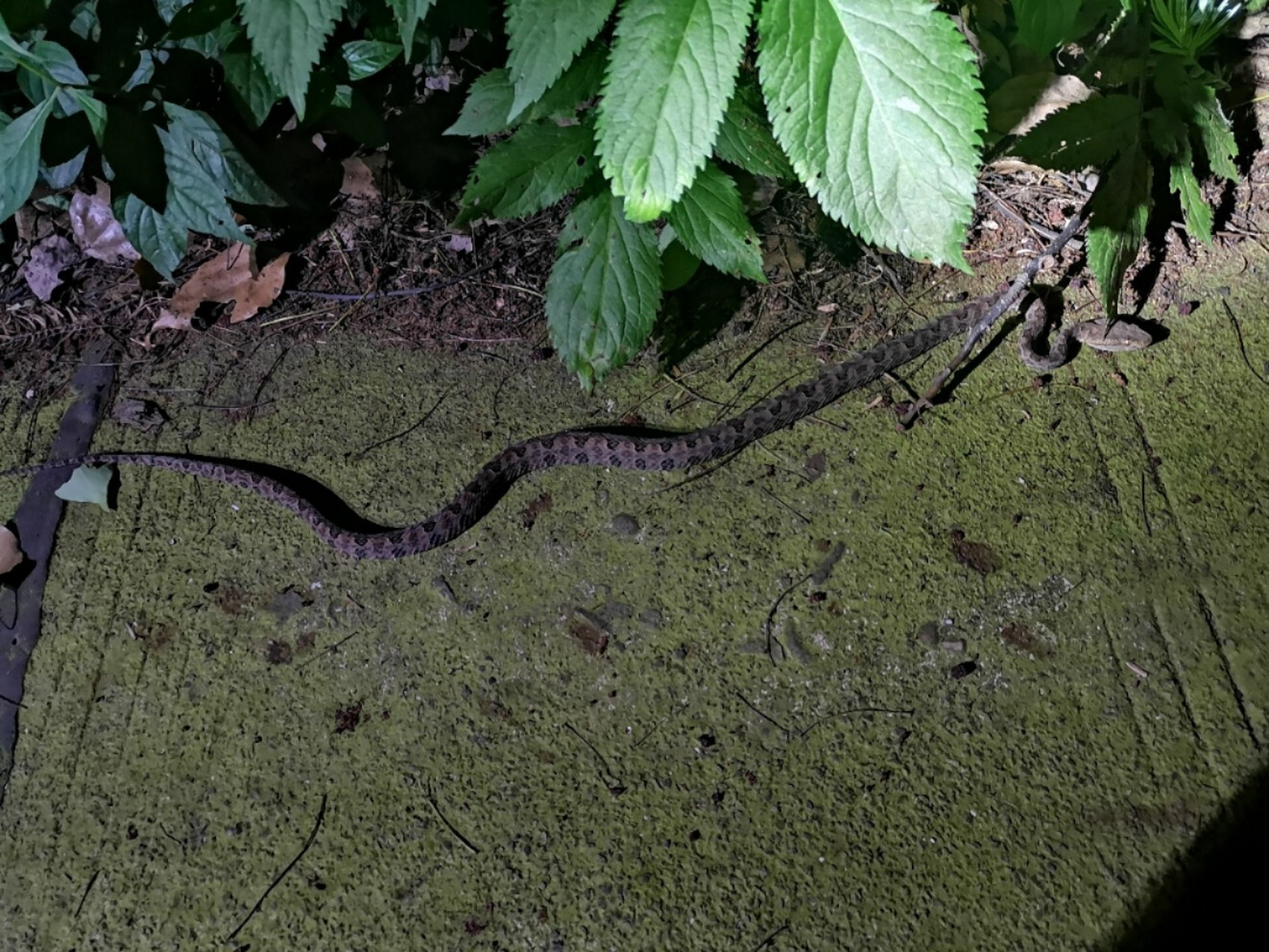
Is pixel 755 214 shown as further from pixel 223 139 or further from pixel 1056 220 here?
pixel 223 139

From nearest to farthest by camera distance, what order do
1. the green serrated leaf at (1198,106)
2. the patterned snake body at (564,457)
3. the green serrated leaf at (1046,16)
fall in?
the green serrated leaf at (1046,16), the green serrated leaf at (1198,106), the patterned snake body at (564,457)

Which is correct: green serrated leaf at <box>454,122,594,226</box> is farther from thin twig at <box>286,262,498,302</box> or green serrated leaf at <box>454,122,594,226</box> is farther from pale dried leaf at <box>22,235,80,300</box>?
pale dried leaf at <box>22,235,80,300</box>

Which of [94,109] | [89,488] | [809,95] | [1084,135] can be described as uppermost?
[809,95]

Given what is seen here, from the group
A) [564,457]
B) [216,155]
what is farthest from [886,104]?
[216,155]

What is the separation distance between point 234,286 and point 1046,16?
9.68 feet

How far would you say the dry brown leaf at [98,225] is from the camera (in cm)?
359

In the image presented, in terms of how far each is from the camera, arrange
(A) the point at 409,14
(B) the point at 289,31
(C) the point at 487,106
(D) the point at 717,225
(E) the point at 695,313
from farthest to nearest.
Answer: (E) the point at 695,313
(D) the point at 717,225
(C) the point at 487,106
(A) the point at 409,14
(B) the point at 289,31

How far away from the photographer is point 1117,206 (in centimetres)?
268

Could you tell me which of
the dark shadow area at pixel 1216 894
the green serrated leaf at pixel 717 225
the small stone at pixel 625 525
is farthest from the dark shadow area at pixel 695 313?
the dark shadow area at pixel 1216 894

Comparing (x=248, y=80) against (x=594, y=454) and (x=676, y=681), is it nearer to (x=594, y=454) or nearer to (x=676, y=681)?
(x=594, y=454)

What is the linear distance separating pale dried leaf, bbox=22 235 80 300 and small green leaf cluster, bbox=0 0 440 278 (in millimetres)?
736

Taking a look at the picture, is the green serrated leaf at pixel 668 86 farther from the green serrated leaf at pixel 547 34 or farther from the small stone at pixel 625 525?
the small stone at pixel 625 525

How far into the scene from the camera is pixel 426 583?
2859mm

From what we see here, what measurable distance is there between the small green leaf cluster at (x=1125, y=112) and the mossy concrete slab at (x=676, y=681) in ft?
1.78
